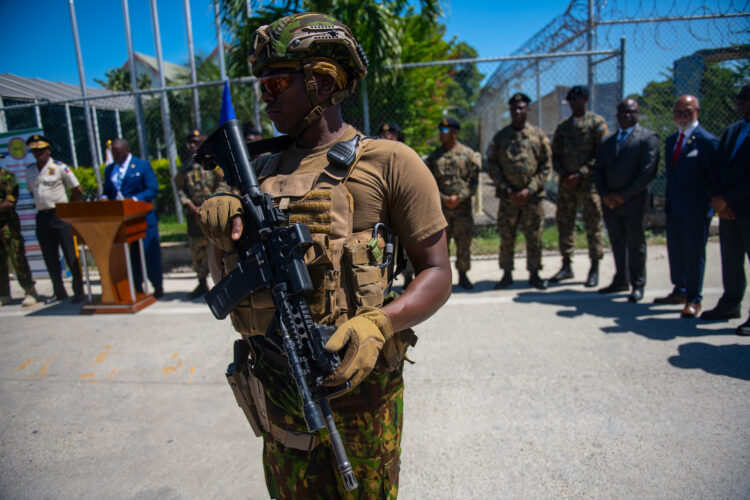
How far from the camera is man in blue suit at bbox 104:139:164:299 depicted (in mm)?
5766

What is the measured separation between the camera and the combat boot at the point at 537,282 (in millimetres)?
5445

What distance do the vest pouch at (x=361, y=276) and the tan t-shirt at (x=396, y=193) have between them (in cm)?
10

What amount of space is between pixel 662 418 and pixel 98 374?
4.00 metres

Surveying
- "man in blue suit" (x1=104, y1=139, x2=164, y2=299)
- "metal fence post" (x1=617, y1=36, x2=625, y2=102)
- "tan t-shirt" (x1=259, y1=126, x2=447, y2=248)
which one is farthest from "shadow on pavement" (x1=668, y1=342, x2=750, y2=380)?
"man in blue suit" (x1=104, y1=139, x2=164, y2=299)

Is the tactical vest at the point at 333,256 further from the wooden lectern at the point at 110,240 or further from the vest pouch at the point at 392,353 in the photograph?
the wooden lectern at the point at 110,240

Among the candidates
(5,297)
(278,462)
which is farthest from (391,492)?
(5,297)

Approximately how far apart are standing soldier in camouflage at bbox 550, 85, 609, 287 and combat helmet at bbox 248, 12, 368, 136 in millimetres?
4562

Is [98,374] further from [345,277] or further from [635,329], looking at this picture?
[635,329]

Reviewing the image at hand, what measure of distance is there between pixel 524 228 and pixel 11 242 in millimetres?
6433

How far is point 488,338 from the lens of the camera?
4.04m

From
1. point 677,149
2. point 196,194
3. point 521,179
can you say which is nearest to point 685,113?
point 677,149

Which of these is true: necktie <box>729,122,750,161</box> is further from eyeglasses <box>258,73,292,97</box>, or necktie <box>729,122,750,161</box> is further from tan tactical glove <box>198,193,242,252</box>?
tan tactical glove <box>198,193,242,252</box>

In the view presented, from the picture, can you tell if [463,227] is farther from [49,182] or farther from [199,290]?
[49,182]

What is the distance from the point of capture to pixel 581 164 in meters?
5.38
